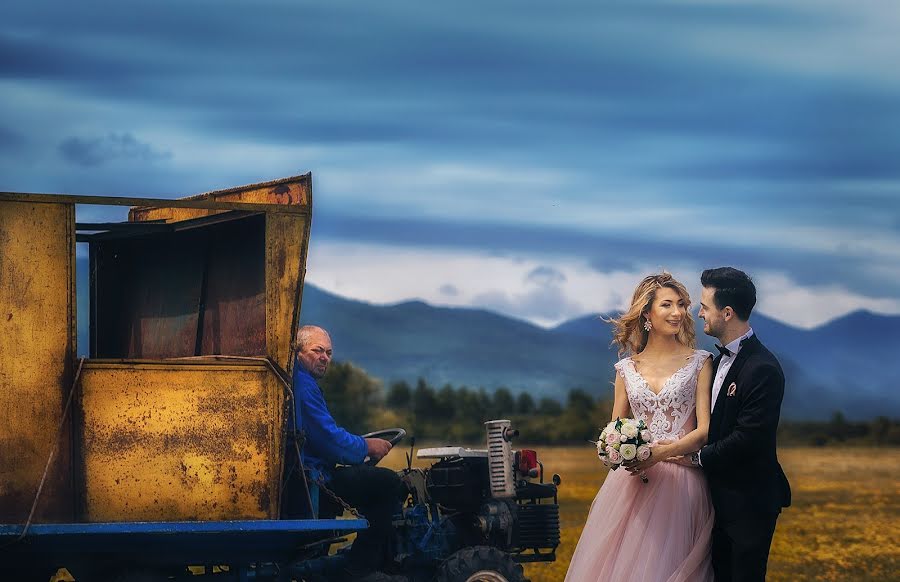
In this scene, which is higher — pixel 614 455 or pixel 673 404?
pixel 673 404

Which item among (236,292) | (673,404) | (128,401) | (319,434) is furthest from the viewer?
(236,292)

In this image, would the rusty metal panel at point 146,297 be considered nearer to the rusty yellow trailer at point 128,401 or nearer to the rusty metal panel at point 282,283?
the rusty yellow trailer at point 128,401

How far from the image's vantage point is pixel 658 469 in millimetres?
9016

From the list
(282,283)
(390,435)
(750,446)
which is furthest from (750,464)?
(390,435)

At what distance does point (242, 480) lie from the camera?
31.9ft

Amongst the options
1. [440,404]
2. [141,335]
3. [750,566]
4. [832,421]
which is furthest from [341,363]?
[750,566]

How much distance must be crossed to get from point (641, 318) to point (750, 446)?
1.13 m

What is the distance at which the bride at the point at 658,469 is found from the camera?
884 cm

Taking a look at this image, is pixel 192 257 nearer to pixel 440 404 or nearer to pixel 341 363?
pixel 341 363

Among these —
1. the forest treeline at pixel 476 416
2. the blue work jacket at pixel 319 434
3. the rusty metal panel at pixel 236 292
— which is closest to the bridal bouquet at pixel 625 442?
the blue work jacket at pixel 319 434

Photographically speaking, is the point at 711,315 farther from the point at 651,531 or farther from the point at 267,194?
the point at 267,194

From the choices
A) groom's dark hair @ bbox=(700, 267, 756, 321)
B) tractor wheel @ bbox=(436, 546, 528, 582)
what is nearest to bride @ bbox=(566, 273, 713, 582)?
groom's dark hair @ bbox=(700, 267, 756, 321)

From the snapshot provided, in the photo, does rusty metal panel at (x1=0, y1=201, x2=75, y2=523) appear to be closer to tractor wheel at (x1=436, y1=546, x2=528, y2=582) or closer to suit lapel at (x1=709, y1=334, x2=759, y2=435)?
tractor wheel at (x1=436, y1=546, x2=528, y2=582)

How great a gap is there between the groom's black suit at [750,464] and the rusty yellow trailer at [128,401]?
8.87ft
